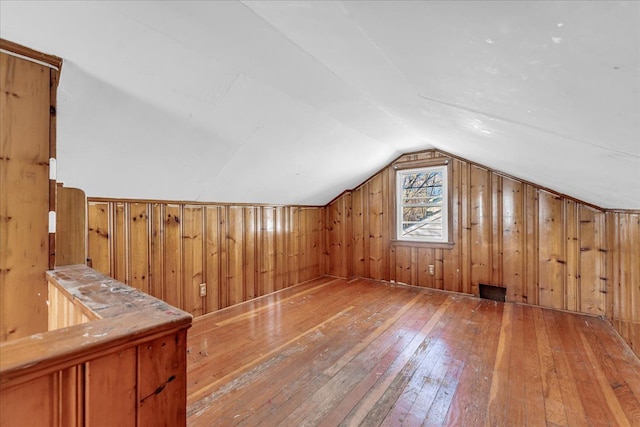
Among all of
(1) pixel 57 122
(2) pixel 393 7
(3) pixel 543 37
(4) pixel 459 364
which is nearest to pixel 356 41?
(2) pixel 393 7

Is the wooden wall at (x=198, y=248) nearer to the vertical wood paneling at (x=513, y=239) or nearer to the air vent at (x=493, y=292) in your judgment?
the air vent at (x=493, y=292)

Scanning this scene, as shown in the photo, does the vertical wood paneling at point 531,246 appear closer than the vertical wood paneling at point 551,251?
No

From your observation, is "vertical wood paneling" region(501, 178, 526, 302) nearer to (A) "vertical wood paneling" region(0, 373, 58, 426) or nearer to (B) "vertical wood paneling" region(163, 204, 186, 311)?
(B) "vertical wood paneling" region(163, 204, 186, 311)

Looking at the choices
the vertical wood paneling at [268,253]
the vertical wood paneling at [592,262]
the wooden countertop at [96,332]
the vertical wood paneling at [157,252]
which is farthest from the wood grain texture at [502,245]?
the wooden countertop at [96,332]

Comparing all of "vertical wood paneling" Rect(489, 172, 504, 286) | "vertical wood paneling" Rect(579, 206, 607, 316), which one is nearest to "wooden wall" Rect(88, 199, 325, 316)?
"vertical wood paneling" Rect(489, 172, 504, 286)

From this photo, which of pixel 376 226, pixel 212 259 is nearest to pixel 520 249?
pixel 376 226

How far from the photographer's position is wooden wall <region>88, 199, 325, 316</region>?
8.28ft

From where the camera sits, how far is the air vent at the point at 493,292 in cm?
362

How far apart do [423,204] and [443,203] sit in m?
0.29

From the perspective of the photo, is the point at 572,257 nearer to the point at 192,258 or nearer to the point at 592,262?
the point at 592,262

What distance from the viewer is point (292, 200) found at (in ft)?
13.6

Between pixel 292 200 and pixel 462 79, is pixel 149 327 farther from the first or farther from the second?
pixel 292 200

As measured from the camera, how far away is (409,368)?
210 cm

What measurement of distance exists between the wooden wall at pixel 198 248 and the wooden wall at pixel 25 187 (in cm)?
98
